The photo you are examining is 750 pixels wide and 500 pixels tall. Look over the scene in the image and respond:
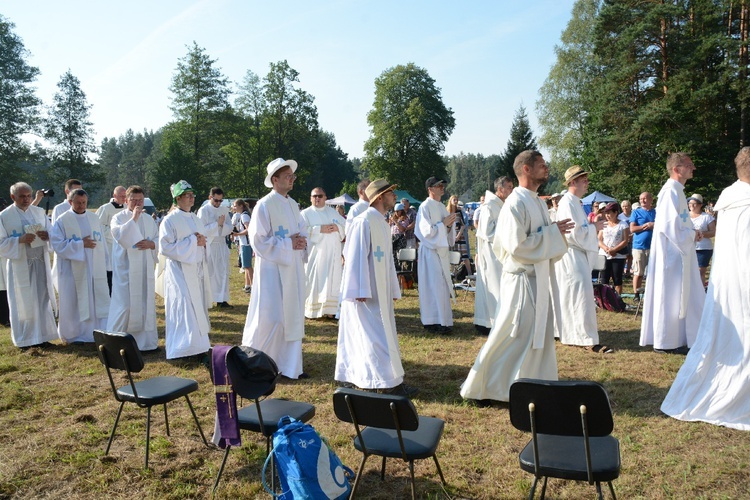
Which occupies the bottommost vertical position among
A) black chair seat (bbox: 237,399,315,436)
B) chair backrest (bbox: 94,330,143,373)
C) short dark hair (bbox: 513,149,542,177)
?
black chair seat (bbox: 237,399,315,436)

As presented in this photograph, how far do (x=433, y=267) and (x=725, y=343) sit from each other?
436cm

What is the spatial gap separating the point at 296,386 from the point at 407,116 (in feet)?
152

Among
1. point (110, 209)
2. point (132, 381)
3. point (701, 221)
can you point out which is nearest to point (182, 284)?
point (132, 381)

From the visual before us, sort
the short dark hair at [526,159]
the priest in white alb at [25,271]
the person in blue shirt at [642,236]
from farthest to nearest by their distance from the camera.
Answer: the person in blue shirt at [642,236] < the priest in white alb at [25,271] < the short dark hair at [526,159]

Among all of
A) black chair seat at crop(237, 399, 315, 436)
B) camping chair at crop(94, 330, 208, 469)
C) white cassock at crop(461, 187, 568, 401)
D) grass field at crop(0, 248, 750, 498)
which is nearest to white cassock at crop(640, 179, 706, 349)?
grass field at crop(0, 248, 750, 498)

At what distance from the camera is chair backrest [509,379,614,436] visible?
2.62 meters

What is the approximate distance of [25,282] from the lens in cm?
817

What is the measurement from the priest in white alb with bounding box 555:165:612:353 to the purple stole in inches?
198

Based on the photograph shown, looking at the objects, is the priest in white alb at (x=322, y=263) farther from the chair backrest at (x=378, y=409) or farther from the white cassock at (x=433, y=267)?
the chair backrest at (x=378, y=409)

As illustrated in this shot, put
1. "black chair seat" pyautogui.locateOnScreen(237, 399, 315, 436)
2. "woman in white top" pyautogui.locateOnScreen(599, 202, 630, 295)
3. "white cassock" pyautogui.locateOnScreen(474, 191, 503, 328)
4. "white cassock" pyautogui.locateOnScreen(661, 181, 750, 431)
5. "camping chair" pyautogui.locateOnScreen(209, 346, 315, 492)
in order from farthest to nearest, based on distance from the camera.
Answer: "woman in white top" pyautogui.locateOnScreen(599, 202, 630, 295) < "white cassock" pyautogui.locateOnScreen(474, 191, 503, 328) < "white cassock" pyautogui.locateOnScreen(661, 181, 750, 431) < "black chair seat" pyautogui.locateOnScreen(237, 399, 315, 436) < "camping chair" pyautogui.locateOnScreen(209, 346, 315, 492)

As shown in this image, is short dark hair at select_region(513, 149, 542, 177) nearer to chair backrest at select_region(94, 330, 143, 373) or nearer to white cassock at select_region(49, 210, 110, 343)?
chair backrest at select_region(94, 330, 143, 373)

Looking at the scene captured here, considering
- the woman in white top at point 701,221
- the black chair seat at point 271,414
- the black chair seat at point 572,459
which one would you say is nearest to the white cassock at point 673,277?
the woman in white top at point 701,221

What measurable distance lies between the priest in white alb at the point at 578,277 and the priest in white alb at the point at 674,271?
2.35 ft

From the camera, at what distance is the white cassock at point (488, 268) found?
8320 millimetres
